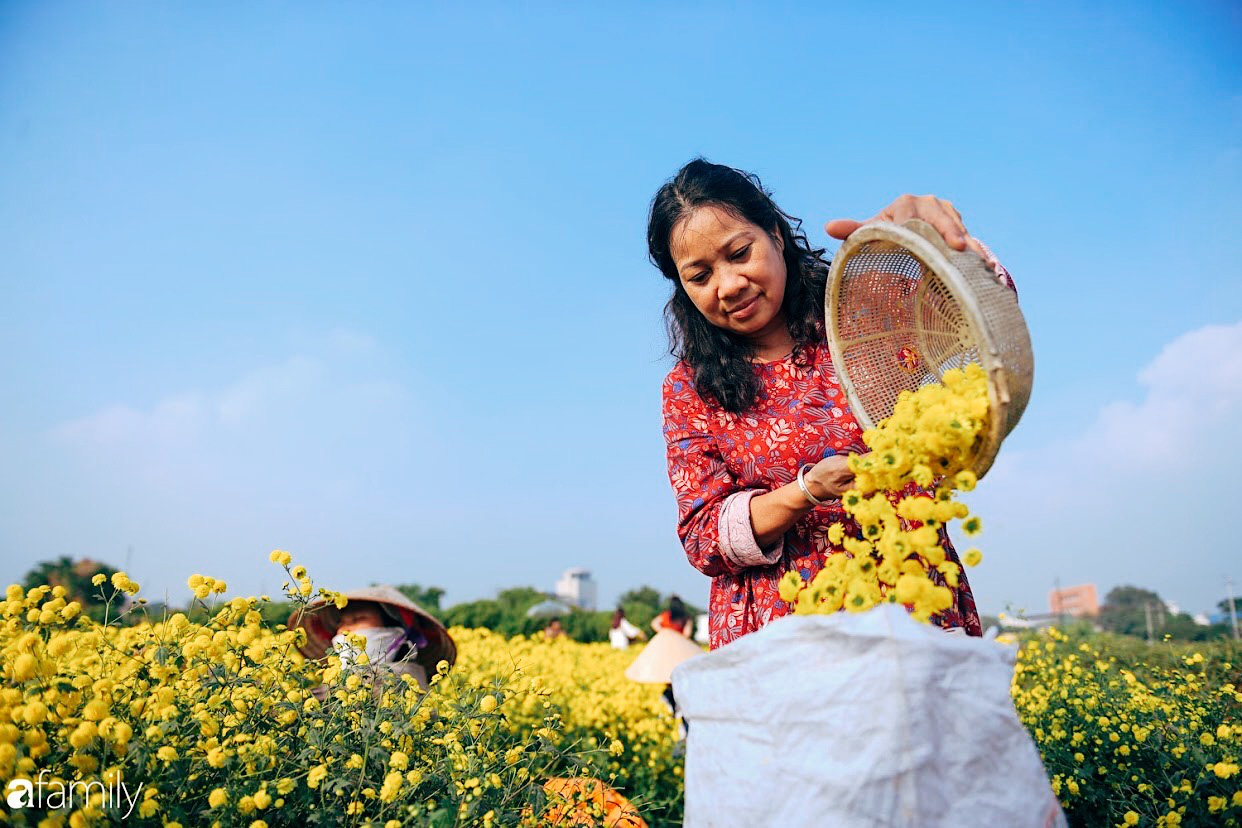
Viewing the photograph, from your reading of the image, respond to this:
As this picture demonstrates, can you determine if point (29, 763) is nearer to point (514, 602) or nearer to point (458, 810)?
point (458, 810)

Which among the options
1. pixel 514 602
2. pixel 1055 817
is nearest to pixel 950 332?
pixel 1055 817

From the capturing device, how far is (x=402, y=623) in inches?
161

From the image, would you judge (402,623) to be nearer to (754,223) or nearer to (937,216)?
(754,223)

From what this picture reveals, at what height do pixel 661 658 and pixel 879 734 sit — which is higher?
pixel 661 658

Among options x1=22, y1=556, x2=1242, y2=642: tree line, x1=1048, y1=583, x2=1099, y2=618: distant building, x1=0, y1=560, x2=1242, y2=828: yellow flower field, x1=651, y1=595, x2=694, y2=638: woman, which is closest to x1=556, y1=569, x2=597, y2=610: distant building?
x1=1048, y1=583, x2=1099, y2=618: distant building

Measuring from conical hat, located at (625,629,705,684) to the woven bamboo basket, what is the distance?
423cm

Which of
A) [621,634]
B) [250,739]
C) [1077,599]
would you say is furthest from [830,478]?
[1077,599]

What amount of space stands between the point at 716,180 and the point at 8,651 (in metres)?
1.72

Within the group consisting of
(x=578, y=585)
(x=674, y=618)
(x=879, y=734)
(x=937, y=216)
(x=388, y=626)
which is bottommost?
(x=879, y=734)

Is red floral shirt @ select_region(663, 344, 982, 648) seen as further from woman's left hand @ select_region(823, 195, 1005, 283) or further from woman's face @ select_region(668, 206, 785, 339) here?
woman's left hand @ select_region(823, 195, 1005, 283)

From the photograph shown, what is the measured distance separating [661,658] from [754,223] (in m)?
4.56

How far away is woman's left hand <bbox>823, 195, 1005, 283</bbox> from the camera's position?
142 centimetres

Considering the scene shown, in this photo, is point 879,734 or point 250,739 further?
point 250,739

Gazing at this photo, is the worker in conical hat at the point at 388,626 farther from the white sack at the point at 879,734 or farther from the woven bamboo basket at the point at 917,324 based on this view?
the white sack at the point at 879,734
